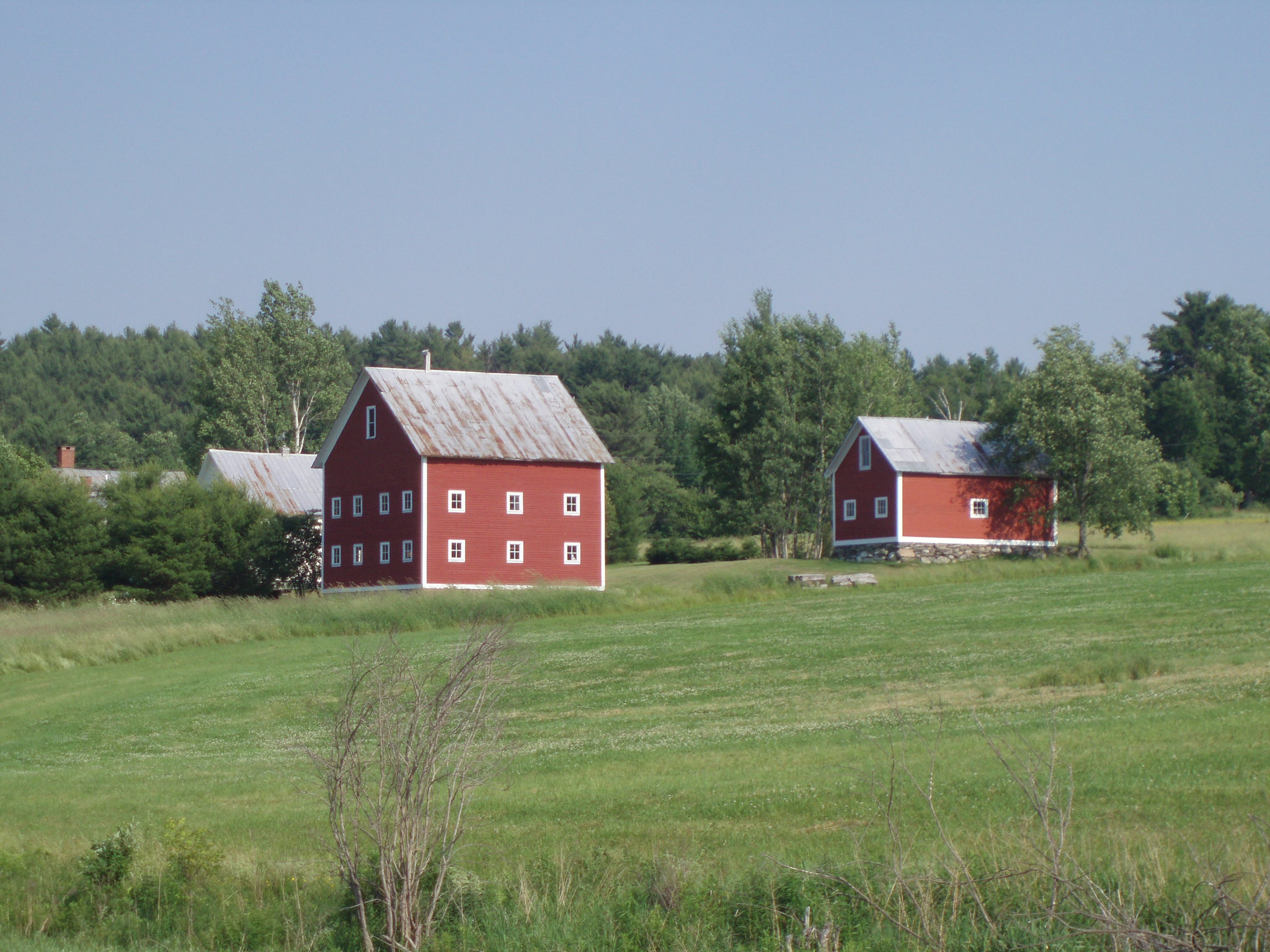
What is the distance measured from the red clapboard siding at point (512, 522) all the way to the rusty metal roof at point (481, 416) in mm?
550

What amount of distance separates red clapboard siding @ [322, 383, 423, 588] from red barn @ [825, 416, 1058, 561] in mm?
20726

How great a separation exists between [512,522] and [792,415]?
23.3 m

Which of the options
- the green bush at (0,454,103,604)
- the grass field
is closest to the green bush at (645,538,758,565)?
the green bush at (0,454,103,604)

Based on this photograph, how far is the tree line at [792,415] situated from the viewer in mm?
58125

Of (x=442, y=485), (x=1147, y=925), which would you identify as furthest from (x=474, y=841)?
(x=442, y=485)

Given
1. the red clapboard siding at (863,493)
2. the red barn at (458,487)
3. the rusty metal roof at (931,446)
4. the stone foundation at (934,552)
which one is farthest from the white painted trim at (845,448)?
the red barn at (458,487)

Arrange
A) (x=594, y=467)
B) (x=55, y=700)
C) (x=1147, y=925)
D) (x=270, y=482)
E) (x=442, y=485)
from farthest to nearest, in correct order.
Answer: (x=270, y=482)
(x=594, y=467)
(x=442, y=485)
(x=55, y=700)
(x=1147, y=925)

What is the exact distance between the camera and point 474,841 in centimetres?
1248

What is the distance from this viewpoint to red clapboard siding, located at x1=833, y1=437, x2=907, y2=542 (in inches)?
2313

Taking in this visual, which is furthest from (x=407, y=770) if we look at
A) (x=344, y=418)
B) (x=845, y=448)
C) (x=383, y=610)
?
(x=845, y=448)

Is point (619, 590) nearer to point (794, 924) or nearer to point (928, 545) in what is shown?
point (928, 545)

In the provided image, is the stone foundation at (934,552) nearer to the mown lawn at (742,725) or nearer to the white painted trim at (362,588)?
the white painted trim at (362,588)

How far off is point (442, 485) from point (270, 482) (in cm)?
1877

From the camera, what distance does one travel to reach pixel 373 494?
176 feet
